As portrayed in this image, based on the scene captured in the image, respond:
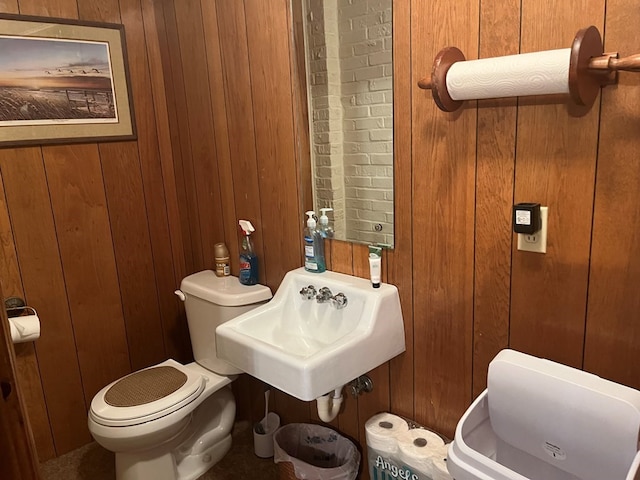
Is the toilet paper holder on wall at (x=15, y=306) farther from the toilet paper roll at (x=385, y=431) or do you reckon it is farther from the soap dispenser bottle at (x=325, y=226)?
the toilet paper roll at (x=385, y=431)

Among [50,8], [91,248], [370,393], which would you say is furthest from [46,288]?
[370,393]

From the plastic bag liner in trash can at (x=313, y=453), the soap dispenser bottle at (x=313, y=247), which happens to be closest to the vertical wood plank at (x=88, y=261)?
the plastic bag liner in trash can at (x=313, y=453)

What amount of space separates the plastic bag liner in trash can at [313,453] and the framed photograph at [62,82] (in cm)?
147

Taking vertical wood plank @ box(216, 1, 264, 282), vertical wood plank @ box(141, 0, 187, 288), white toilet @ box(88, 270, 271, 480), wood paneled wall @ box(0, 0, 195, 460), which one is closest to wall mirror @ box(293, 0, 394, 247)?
vertical wood plank @ box(216, 1, 264, 282)

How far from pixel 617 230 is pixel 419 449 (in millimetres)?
834

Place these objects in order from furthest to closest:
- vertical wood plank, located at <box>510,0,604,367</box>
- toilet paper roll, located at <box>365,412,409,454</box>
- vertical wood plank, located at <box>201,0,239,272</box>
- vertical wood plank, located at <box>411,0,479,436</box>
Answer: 1. vertical wood plank, located at <box>201,0,239,272</box>
2. toilet paper roll, located at <box>365,412,409,454</box>
3. vertical wood plank, located at <box>411,0,479,436</box>
4. vertical wood plank, located at <box>510,0,604,367</box>

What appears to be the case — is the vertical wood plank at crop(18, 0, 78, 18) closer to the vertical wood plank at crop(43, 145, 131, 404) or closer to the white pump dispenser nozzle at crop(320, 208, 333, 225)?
the vertical wood plank at crop(43, 145, 131, 404)

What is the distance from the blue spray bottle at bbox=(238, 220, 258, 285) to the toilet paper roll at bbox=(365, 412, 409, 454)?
29.6 inches

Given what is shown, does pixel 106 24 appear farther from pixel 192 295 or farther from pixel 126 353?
pixel 126 353

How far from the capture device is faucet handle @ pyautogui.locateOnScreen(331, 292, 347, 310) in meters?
1.69

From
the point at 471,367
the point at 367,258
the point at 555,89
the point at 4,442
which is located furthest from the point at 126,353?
the point at 555,89

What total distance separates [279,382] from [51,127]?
145 centimetres

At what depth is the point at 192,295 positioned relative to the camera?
218cm

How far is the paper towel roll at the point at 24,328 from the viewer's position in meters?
1.91
